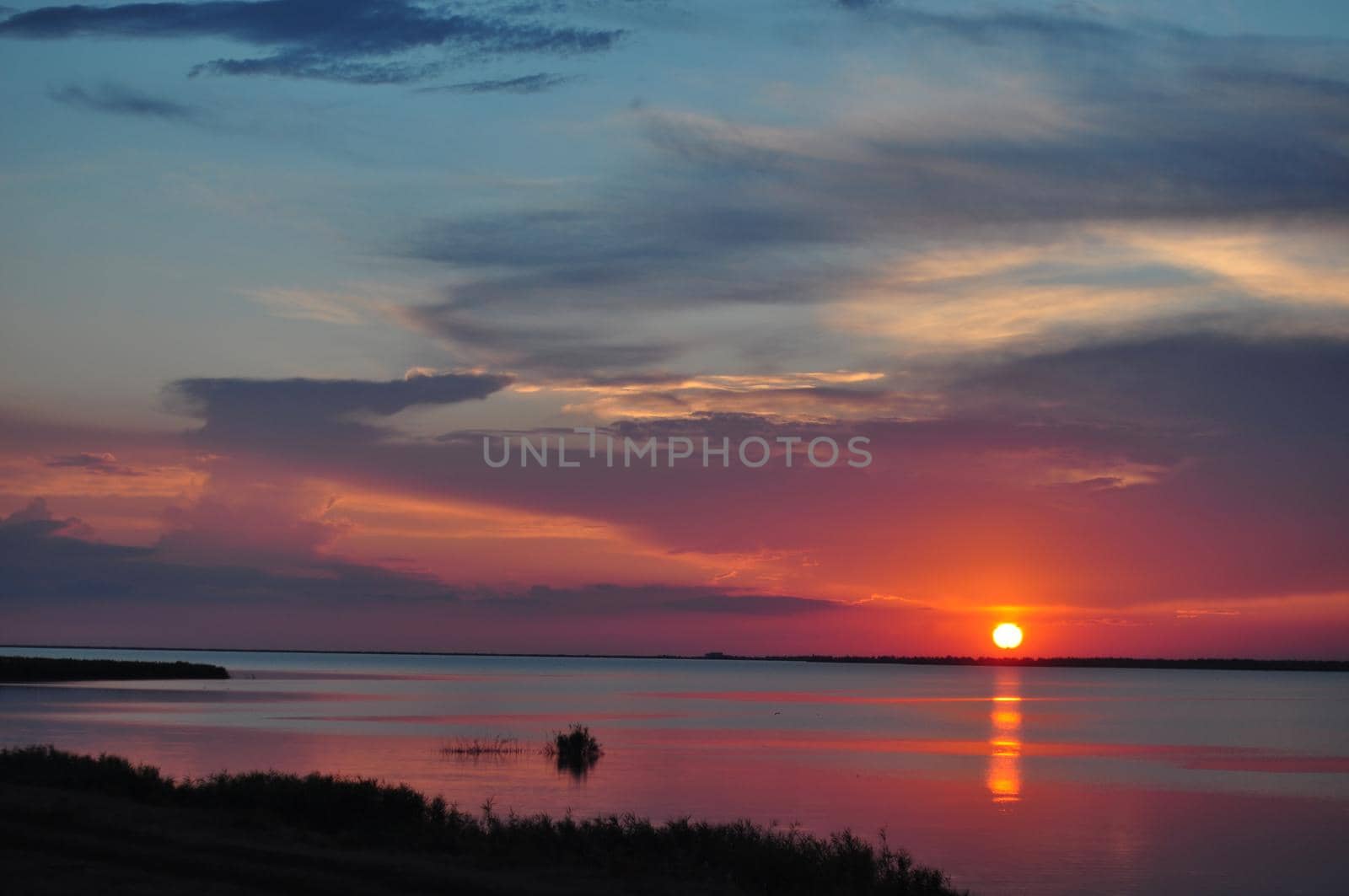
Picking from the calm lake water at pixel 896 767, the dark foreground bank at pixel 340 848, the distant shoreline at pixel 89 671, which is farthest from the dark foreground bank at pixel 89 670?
the dark foreground bank at pixel 340 848

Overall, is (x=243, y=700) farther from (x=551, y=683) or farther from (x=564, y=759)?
(x=551, y=683)

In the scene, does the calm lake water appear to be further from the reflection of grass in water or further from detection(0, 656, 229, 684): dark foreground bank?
detection(0, 656, 229, 684): dark foreground bank

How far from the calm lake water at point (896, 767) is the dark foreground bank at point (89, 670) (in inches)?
483

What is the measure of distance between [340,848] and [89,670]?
109 meters

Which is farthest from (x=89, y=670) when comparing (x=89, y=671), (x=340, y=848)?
(x=340, y=848)

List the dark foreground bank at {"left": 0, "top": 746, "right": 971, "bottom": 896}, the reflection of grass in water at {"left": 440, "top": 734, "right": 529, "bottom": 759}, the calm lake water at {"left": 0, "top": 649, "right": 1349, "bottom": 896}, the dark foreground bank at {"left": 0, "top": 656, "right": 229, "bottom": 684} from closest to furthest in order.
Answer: the dark foreground bank at {"left": 0, "top": 746, "right": 971, "bottom": 896} < the calm lake water at {"left": 0, "top": 649, "right": 1349, "bottom": 896} < the reflection of grass in water at {"left": 440, "top": 734, "right": 529, "bottom": 759} < the dark foreground bank at {"left": 0, "top": 656, "right": 229, "bottom": 684}

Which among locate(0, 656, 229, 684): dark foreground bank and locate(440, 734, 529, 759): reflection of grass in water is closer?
locate(440, 734, 529, 759): reflection of grass in water

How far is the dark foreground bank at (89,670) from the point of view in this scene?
106 metres

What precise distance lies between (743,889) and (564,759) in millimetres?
27323

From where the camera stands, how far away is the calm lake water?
29.8 m

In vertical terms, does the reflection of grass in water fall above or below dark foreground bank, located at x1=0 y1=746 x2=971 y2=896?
below

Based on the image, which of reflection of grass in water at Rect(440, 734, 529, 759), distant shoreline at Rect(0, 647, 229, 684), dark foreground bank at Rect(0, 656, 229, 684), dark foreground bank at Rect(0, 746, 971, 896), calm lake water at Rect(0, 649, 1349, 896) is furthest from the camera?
dark foreground bank at Rect(0, 656, 229, 684)

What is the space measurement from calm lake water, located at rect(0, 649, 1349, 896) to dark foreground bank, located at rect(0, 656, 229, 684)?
12.3 meters

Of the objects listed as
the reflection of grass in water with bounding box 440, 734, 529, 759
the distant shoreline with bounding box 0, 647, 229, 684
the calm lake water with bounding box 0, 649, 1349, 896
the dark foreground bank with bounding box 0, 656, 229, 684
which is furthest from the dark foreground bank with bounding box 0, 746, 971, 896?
the dark foreground bank with bounding box 0, 656, 229, 684
